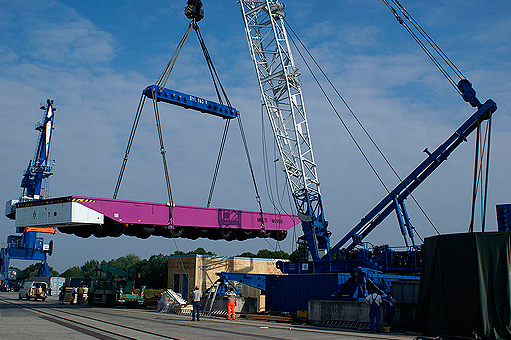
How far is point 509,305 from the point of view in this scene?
997 cm

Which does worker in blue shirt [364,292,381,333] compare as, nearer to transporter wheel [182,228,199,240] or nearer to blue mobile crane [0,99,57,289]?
transporter wheel [182,228,199,240]

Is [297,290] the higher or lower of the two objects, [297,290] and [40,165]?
the lower

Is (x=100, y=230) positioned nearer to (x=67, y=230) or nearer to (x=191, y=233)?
(x=67, y=230)

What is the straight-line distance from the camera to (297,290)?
77.6 feet

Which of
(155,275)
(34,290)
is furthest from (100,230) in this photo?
(155,275)

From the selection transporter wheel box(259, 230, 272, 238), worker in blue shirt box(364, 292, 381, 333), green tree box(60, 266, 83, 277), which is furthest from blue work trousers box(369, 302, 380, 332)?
green tree box(60, 266, 83, 277)

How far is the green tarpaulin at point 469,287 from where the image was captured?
10.0 m

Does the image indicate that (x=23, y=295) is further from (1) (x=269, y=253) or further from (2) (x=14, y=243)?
(1) (x=269, y=253)

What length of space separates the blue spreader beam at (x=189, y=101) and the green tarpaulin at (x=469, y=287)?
694 inches

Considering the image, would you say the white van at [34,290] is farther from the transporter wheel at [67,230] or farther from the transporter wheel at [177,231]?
the transporter wheel at [177,231]

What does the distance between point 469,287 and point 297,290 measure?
13841 millimetres

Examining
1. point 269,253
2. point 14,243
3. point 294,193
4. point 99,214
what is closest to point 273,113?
point 294,193

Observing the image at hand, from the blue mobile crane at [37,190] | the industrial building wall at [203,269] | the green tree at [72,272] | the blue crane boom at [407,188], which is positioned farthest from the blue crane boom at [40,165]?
the green tree at [72,272]

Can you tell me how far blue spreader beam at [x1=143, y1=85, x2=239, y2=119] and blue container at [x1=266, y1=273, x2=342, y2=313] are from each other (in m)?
9.98
